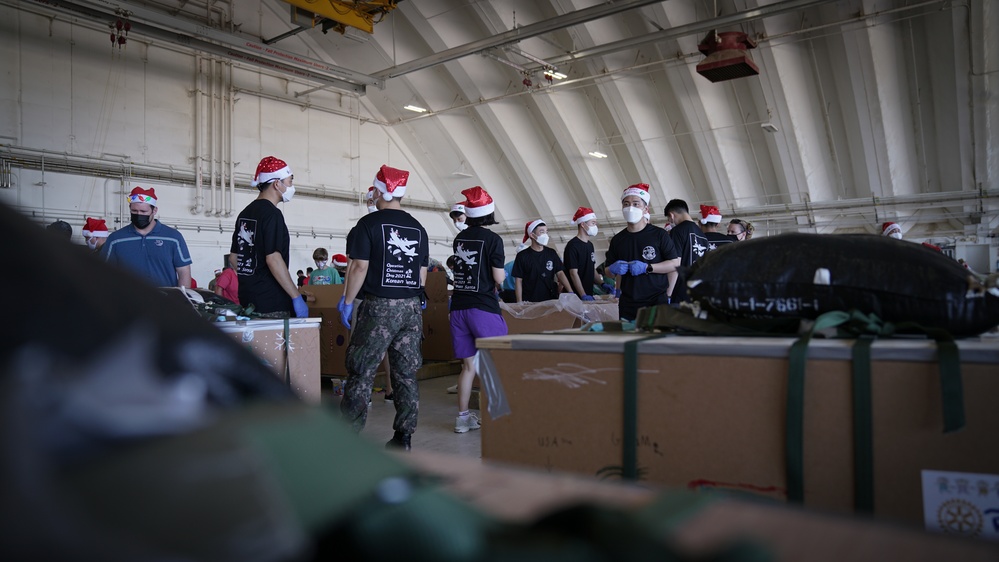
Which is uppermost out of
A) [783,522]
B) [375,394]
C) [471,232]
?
[471,232]

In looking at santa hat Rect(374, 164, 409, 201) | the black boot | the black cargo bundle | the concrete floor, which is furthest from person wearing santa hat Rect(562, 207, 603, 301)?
the black cargo bundle

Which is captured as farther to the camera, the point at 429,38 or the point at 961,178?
the point at 429,38

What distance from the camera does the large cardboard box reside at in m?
1.20

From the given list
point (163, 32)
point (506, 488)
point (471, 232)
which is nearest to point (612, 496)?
point (506, 488)

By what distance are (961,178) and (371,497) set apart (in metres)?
14.3

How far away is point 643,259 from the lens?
A: 4.46 m

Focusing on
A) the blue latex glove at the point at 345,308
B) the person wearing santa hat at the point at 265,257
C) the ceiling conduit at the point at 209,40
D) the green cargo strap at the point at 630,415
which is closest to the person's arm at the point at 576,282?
the blue latex glove at the point at 345,308

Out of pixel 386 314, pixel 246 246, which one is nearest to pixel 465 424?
pixel 386 314

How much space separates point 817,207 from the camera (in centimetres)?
1311

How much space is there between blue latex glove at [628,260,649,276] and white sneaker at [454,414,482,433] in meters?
1.45

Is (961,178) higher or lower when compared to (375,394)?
higher

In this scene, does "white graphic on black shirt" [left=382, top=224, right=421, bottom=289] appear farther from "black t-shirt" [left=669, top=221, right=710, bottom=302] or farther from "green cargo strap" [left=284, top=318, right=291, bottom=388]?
"black t-shirt" [left=669, top=221, right=710, bottom=302]

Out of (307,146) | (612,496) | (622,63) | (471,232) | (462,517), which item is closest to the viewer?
(462,517)

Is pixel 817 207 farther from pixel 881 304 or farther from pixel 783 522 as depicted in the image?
pixel 783 522
